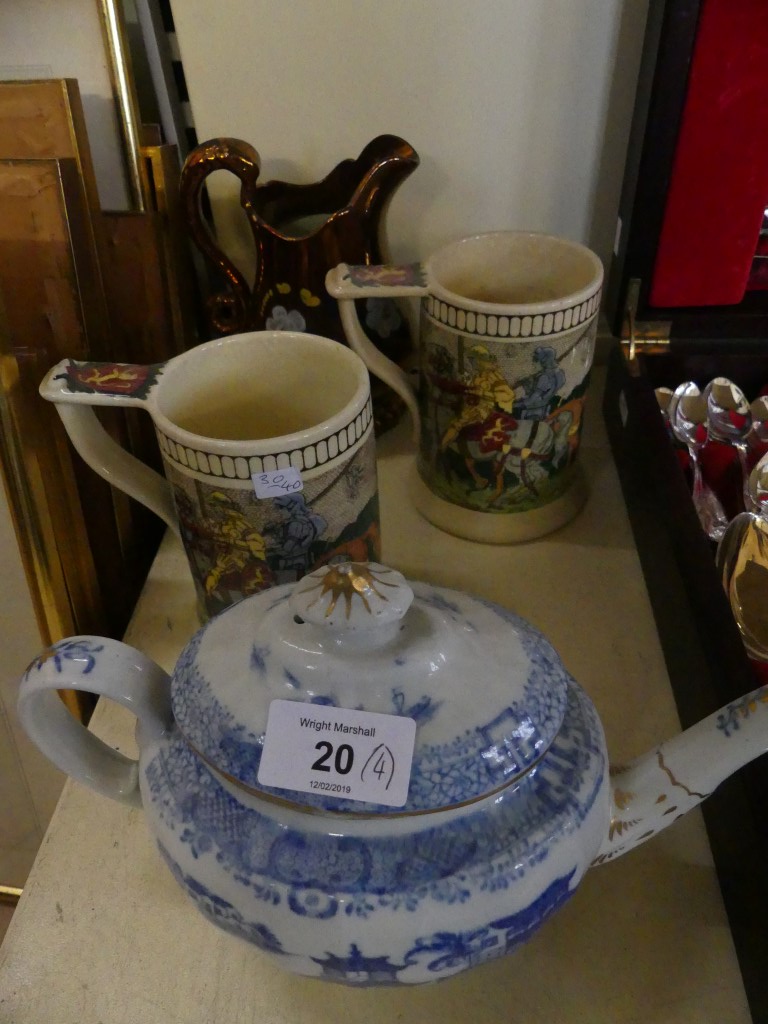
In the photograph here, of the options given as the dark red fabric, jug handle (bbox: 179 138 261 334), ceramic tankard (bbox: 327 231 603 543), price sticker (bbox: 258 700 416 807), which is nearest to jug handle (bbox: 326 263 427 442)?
ceramic tankard (bbox: 327 231 603 543)

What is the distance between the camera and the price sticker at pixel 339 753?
292 millimetres

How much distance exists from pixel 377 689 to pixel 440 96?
0.55 metres

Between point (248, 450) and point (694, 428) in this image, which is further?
point (694, 428)

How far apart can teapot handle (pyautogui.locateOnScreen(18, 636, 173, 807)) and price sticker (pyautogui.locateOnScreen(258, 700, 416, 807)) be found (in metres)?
0.07

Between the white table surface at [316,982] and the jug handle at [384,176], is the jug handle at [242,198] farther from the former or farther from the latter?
the white table surface at [316,982]

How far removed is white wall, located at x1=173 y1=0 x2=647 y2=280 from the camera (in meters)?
0.64

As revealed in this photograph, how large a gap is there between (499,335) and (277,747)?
326 millimetres

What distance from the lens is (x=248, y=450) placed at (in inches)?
17.1

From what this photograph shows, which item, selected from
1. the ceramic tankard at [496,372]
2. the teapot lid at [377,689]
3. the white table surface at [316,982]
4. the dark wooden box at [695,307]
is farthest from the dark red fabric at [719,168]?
the teapot lid at [377,689]

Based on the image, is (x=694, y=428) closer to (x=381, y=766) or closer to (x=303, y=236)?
(x=303, y=236)

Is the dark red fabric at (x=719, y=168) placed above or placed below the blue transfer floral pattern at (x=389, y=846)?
above

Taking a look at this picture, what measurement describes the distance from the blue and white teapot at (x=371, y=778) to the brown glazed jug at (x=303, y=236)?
1.24ft

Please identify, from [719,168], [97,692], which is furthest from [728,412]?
[97,692]

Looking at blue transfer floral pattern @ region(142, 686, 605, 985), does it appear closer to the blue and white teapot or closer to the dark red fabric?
the blue and white teapot
